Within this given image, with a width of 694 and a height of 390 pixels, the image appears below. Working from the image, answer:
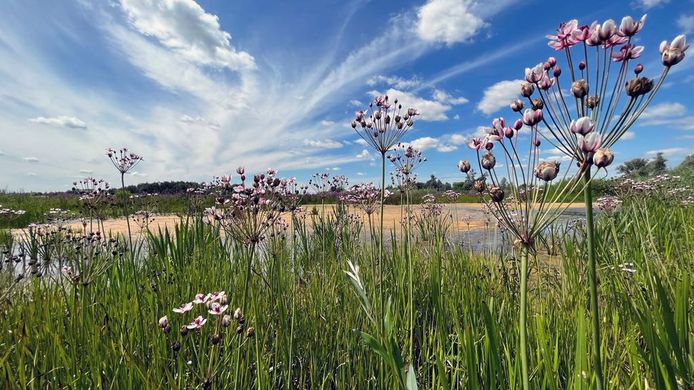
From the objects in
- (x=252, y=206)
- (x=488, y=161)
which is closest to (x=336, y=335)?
(x=252, y=206)

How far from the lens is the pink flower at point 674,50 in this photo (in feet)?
3.65

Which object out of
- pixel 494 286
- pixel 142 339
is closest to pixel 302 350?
pixel 142 339

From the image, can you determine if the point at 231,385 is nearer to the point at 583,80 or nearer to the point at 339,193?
the point at 583,80

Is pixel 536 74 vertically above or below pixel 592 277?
above

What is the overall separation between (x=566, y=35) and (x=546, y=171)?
0.53 metres

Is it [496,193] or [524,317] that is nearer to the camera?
[524,317]

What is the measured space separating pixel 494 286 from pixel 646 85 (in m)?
2.46

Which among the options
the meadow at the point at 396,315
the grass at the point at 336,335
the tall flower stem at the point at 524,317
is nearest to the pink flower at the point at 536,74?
the meadow at the point at 396,315

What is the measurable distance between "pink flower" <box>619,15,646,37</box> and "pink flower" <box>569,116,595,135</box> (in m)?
0.46

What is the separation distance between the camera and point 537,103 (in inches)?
49.0

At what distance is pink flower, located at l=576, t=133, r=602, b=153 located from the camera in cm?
98

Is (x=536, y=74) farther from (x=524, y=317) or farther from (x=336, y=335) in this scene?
(x=336, y=335)

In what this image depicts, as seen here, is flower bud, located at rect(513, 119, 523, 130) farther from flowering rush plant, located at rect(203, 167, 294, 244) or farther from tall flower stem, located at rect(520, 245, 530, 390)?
flowering rush plant, located at rect(203, 167, 294, 244)

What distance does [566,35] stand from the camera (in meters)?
1.25
